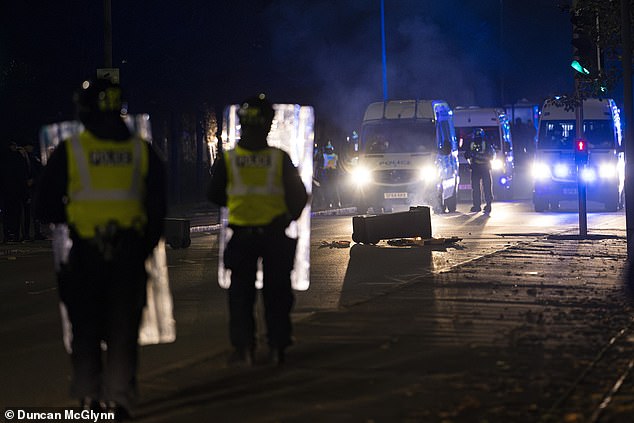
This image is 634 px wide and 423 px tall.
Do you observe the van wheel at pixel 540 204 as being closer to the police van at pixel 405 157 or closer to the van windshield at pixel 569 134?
the van windshield at pixel 569 134

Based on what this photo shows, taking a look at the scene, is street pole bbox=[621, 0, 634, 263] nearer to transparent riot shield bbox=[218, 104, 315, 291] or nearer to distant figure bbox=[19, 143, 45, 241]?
transparent riot shield bbox=[218, 104, 315, 291]

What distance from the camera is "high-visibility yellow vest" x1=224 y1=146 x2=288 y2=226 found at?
29.1ft

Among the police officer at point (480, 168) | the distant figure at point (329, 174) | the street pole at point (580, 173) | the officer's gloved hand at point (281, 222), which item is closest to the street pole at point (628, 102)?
the street pole at point (580, 173)

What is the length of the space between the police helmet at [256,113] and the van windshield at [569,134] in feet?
84.9

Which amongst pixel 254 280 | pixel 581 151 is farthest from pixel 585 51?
pixel 254 280

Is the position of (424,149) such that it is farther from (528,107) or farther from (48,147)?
(528,107)

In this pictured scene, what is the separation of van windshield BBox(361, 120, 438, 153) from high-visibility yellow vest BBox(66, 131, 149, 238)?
82.6 ft

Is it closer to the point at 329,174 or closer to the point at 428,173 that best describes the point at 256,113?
the point at 428,173

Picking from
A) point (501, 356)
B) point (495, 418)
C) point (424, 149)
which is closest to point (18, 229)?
point (424, 149)

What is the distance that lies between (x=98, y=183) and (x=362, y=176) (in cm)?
2571

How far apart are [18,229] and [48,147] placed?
600 inches

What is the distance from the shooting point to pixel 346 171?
1570 inches

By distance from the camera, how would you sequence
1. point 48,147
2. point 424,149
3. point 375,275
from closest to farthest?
1. point 48,147
2. point 375,275
3. point 424,149

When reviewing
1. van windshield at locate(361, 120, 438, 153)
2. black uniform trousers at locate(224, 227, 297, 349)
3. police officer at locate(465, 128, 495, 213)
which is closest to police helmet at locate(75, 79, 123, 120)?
black uniform trousers at locate(224, 227, 297, 349)
